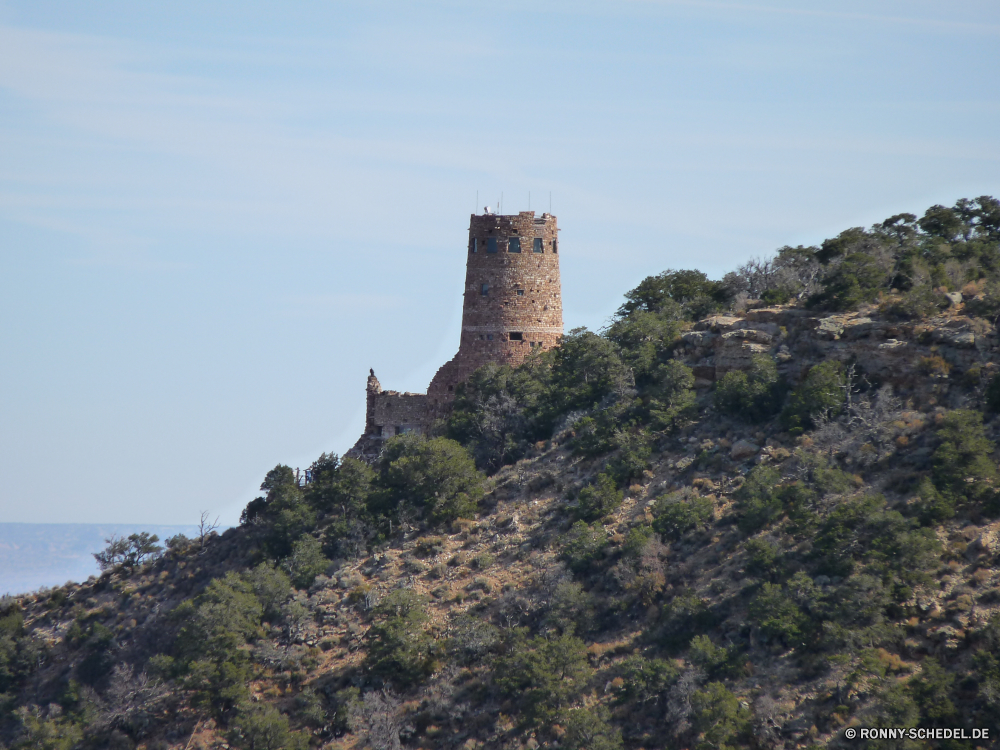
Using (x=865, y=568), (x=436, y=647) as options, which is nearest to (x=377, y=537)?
(x=436, y=647)

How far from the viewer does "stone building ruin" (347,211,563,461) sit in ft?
231

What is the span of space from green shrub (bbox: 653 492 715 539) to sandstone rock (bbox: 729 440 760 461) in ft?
10.0

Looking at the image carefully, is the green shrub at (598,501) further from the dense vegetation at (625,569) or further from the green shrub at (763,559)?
the green shrub at (763,559)

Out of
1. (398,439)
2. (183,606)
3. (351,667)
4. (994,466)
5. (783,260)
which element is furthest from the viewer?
(783,260)

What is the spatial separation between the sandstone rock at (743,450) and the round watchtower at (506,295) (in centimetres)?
1597

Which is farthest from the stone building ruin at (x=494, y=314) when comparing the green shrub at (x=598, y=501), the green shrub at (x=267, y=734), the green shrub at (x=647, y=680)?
the green shrub at (x=647, y=680)

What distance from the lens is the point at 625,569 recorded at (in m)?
53.2

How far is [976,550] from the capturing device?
4791 centimetres

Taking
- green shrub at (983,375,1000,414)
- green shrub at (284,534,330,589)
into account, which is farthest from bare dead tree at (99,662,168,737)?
green shrub at (983,375,1000,414)

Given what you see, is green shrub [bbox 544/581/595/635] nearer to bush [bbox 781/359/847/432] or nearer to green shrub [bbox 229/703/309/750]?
green shrub [bbox 229/703/309/750]

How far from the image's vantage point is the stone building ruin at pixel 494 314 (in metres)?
70.3

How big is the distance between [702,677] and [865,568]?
22.5ft

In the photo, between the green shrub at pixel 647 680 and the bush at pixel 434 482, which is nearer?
the green shrub at pixel 647 680

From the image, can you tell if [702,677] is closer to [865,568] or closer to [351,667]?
[865,568]
